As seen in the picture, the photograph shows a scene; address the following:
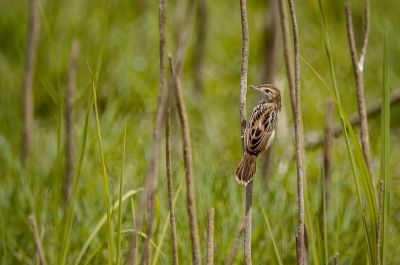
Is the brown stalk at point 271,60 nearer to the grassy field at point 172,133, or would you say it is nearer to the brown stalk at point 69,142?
the grassy field at point 172,133

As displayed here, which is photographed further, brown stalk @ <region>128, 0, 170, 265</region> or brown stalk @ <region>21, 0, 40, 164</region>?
brown stalk @ <region>21, 0, 40, 164</region>

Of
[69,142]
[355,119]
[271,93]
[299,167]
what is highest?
[271,93]

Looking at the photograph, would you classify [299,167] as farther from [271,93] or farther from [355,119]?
[355,119]

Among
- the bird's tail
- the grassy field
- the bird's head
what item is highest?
the bird's head

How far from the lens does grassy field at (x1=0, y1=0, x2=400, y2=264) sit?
2.36 m

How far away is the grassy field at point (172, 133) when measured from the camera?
2.36m

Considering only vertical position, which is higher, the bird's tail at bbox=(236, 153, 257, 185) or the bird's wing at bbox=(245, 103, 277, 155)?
the bird's wing at bbox=(245, 103, 277, 155)

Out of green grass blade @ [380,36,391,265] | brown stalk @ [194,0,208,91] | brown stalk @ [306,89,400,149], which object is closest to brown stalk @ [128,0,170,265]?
green grass blade @ [380,36,391,265]

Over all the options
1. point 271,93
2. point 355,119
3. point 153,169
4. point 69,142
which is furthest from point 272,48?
point 153,169

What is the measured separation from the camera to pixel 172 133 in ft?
10.2

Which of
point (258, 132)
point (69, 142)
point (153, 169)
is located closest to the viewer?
point (153, 169)

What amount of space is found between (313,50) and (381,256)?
302 centimetres

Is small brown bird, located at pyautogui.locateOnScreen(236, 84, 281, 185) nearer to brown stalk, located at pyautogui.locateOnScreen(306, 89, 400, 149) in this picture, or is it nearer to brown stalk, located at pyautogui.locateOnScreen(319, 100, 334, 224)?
brown stalk, located at pyautogui.locateOnScreen(319, 100, 334, 224)

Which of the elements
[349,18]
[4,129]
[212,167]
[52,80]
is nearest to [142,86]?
[52,80]
